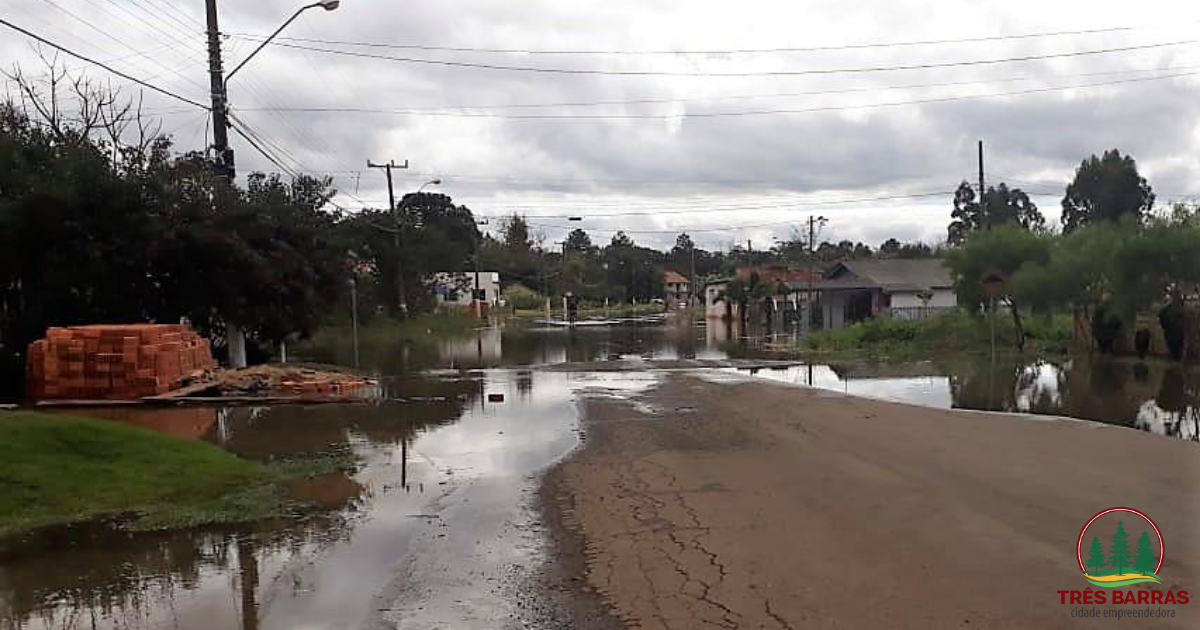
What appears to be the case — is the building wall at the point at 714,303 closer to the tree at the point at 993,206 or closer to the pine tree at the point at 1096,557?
the tree at the point at 993,206

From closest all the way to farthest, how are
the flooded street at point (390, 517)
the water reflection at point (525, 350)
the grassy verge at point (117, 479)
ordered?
the flooded street at point (390, 517), the grassy verge at point (117, 479), the water reflection at point (525, 350)

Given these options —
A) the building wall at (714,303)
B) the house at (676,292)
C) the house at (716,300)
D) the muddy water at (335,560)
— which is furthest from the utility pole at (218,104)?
the house at (676,292)

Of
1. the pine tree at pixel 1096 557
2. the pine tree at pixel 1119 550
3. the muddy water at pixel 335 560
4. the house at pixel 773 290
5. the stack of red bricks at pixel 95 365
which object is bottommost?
the pine tree at pixel 1119 550

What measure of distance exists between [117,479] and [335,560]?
3981 mm

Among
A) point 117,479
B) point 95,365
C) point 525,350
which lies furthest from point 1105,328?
point 117,479

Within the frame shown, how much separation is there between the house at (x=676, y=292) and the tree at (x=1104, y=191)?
4118cm

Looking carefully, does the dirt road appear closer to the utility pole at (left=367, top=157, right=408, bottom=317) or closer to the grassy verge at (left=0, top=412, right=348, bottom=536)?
the grassy verge at (left=0, top=412, right=348, bottom=536)

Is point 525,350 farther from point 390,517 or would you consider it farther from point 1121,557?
point 1121,557

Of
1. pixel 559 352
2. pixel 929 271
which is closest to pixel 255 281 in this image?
pixel 559 352

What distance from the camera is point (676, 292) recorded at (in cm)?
12706

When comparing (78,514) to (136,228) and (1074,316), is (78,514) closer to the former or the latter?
(136,228)

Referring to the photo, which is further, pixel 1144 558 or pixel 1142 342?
pixel 1142 342

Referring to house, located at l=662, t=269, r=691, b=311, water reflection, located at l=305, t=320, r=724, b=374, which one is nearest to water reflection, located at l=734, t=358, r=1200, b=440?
water reflection, located at l=305, t=320, r=724, b=374

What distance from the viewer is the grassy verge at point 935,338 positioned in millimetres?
35469
